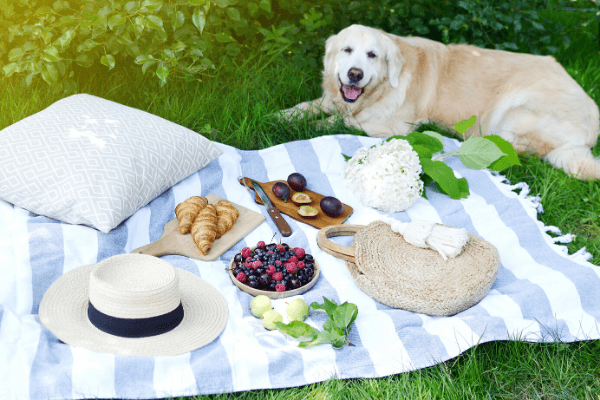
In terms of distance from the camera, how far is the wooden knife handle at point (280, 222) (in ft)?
8.61

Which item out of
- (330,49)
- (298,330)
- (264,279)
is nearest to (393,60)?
(330,49)

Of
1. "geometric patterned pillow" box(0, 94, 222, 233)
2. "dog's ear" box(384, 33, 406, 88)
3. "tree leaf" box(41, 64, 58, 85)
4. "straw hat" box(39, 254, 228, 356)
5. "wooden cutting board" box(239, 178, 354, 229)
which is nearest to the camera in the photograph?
"straw hat" box(39, 254, 228, 356)

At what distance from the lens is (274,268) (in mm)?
2213

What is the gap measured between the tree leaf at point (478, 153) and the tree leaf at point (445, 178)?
28 cm

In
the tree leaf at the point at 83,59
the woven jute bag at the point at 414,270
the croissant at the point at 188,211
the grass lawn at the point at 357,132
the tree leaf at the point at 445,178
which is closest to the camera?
the grass lawn at the point at 357,132

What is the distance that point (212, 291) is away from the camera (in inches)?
83.6

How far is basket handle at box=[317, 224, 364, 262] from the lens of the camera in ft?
7.94

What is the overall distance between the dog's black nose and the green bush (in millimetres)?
666

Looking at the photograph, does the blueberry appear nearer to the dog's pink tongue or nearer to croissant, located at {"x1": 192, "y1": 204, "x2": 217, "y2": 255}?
croissant, located at {"x1": 192, "y1": 204, "x2": 217, "y2": 255}

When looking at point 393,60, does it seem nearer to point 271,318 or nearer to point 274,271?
point 274,271

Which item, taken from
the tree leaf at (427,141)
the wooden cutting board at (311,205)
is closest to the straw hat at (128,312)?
the wooden cutting board at (311,205)

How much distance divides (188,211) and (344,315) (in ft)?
3.31

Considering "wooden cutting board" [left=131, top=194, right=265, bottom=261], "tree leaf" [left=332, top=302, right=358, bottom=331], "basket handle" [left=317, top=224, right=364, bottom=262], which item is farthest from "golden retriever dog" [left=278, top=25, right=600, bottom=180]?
"tree leaf" [left=332, top=302, right=358, bottom=331]

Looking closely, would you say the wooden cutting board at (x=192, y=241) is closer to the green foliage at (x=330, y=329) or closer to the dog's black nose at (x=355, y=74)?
the green foliage at (x=330, y=329)
